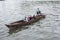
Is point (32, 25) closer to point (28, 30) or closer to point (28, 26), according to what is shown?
point (28, 26)

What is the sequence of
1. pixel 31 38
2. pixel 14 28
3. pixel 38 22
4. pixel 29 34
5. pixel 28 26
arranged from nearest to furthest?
pixel 31 38 < pixel 29 34 < pixel 14 28 < pixel 28 26 < pixel 38 22

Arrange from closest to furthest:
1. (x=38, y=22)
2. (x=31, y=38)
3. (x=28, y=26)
Result: (x=31, y=38), (x=28, y=26), (x=38, y=22)

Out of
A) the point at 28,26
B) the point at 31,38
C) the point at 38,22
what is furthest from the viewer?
the point at 38,22

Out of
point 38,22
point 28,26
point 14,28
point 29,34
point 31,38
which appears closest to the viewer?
point 31,38

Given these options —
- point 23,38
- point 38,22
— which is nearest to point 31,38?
point 23,38

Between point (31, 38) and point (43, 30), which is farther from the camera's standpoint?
point (43, 30)

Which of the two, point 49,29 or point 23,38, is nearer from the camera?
point 23,38

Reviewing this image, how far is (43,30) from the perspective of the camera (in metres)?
23.9

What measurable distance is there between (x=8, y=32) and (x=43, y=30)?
5109mm

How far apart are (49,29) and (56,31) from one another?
1.42m

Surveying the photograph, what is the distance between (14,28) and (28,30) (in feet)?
6.83

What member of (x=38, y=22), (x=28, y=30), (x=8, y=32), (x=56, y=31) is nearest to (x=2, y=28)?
(x=8, y=32)

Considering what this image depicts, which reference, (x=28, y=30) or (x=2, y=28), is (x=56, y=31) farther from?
(x=2, y=28)

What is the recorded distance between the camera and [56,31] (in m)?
23.3
